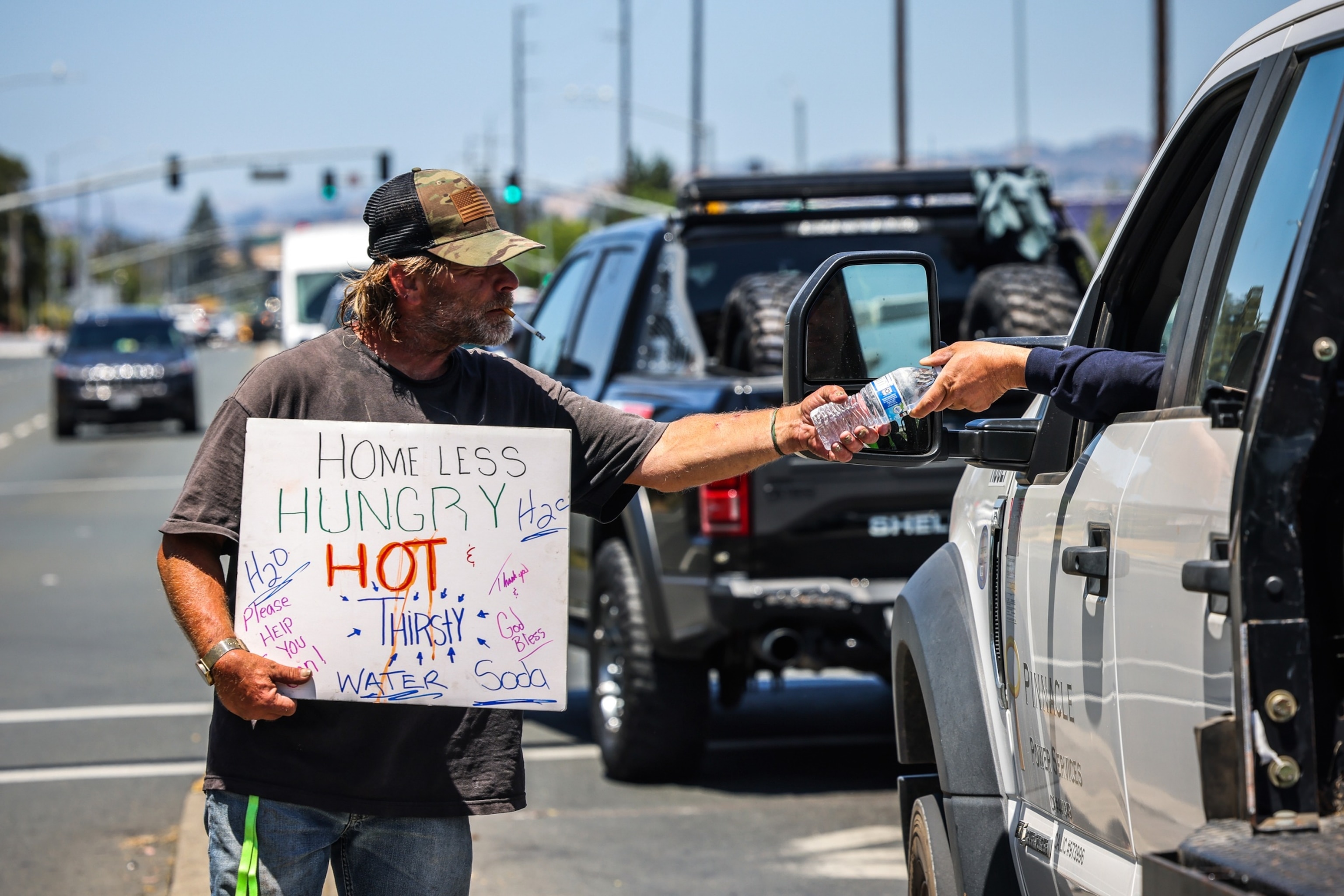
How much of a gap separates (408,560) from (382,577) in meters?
0.06

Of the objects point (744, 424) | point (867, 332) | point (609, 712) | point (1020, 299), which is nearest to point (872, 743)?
point (609, 712)

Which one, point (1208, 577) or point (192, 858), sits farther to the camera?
point (192, 858)

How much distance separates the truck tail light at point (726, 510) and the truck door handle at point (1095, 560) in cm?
352

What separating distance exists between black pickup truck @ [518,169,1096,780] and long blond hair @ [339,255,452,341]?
2.66m

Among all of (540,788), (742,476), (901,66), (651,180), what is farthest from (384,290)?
(651,180)

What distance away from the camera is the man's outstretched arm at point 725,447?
3.26 metres

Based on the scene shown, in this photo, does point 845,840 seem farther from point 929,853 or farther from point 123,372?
point 123,372

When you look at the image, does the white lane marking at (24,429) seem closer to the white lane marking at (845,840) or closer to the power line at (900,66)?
the power line at (900,66)

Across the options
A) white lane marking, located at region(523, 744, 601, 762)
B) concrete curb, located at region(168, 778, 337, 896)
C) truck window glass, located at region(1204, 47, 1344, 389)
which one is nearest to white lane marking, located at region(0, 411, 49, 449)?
white lane marking, located at region(523, 744, 601, 762)

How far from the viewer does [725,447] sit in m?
3.41

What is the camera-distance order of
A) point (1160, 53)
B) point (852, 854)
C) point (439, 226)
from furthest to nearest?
point (1160, 53) → point (852, 854) → point (439, 226)

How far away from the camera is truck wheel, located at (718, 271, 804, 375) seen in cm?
645

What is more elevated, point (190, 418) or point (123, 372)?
point (123, 372)

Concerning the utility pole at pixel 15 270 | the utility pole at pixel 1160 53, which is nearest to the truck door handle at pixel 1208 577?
the utility pole at pixel 1160 53
